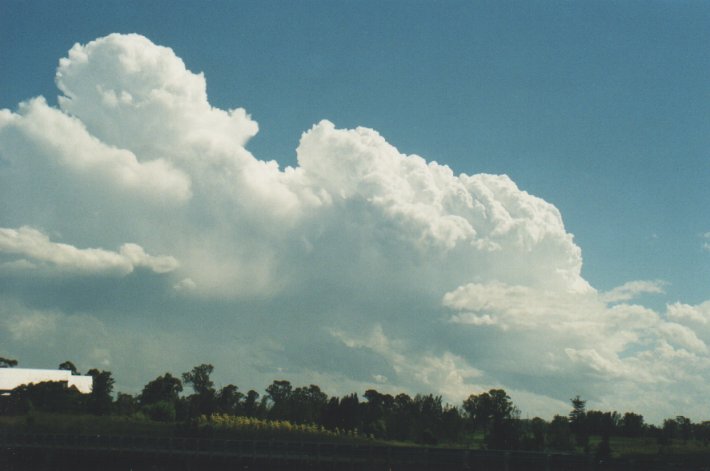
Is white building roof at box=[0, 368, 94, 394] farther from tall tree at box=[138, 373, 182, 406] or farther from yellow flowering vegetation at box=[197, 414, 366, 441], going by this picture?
yellow flowering vegetation at box=[197, 414, 366, 441]

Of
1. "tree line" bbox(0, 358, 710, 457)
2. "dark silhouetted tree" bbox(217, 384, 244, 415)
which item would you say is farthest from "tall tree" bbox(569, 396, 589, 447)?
"dark silhouetted tree" bbox(217, 384, 244, 415)

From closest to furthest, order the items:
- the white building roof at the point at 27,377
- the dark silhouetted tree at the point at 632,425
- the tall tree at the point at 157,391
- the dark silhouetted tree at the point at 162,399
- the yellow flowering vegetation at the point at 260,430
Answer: the yellow flowering vegetation at the point at 260,430 < the dark silhouetted tree at the point at 162,399 < the tall tree at the point at 157,391 < the white building roof at the point at 27,377 < the dark silhouetted tree at the point at 632,425

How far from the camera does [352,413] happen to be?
9631 cm

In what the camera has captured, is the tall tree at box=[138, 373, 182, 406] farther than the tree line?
Yes

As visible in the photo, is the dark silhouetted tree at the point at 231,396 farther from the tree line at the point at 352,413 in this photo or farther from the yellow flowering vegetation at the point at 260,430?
the yellow flowering vegetation at the point at 260,430

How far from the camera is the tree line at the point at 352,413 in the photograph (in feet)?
310

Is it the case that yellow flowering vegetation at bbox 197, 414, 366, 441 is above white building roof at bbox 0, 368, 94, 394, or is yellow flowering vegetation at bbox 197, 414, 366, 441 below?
below

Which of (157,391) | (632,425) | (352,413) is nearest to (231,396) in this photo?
(157,391)

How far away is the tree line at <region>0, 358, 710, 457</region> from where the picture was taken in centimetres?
9450

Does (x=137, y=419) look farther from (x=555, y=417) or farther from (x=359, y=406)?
(x=555, y=417)

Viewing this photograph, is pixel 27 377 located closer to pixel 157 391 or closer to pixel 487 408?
pixel 157 391

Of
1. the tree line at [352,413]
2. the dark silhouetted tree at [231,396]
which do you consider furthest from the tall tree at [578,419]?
the dark silhouetted tree at [231,396]

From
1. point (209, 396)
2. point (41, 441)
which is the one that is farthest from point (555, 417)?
point (41, 441)

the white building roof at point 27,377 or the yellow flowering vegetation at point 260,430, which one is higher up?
the white building roof at point 27,377
